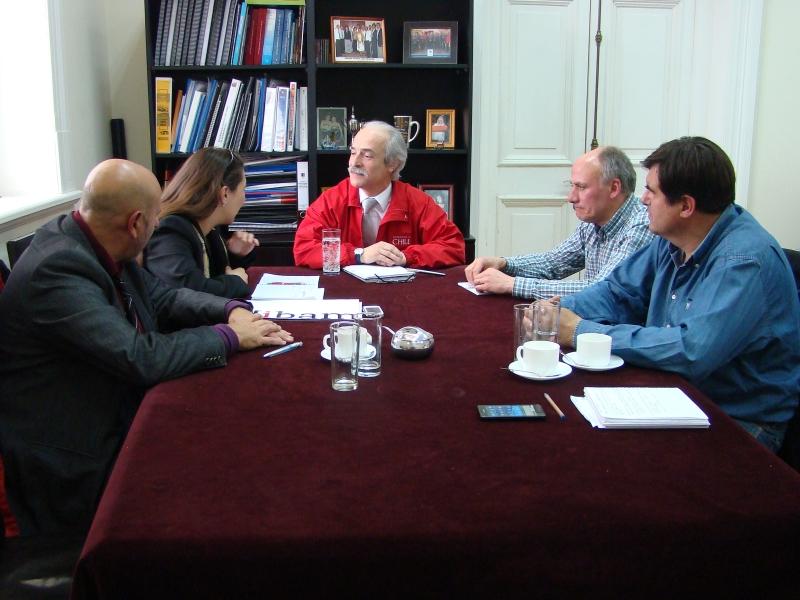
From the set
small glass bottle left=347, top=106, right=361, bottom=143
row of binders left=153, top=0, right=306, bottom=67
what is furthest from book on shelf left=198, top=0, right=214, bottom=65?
small glass bottle left=347, top=106, right=361, bottom=143

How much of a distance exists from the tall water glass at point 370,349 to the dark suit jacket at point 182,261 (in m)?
0.78

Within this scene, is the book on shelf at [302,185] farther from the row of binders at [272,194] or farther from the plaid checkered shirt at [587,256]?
the plaid checkered shirt at [587,256]

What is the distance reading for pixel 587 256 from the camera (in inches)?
114

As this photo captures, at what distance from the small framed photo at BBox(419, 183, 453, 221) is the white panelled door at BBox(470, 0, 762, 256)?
0.72 ft

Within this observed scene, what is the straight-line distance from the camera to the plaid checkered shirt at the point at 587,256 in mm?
2498

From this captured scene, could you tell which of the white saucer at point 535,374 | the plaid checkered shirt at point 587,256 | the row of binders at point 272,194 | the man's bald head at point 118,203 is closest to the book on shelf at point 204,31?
the row of binders at point 272,194

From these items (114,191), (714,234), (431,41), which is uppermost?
(431,41)

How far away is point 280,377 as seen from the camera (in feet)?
5.26

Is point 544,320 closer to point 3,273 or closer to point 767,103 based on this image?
point 3,273

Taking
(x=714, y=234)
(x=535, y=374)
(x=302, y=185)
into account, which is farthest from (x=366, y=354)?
(x=302, y=185)

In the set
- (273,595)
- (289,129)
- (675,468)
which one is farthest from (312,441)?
(289,129)

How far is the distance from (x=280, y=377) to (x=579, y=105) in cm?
320

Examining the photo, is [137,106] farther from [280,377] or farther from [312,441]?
[312,441]

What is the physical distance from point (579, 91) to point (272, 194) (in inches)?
68.2
